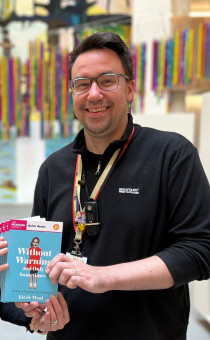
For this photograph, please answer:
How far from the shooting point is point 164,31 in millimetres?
3451

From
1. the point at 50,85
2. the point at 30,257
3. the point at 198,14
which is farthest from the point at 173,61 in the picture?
the point at 30,257

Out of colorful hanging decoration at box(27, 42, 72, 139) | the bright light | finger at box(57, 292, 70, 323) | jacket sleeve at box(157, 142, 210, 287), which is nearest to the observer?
jacket sleeve at box(157, 142, 210, 287)

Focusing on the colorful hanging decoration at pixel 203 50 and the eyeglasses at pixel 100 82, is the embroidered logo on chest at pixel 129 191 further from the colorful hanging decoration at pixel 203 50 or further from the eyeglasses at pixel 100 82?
the colorful hanging decoration at pixel 203 50

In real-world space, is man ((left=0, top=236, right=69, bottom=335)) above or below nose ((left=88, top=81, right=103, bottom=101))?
below

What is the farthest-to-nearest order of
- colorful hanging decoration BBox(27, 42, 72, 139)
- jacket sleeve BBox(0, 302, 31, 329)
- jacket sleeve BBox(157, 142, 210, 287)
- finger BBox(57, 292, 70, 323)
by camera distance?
colorful hanging decoration BBox(27, 42, 72, 139)
jacket sleeve BBox(0, 302, 31, 329)
finger BBox(57, 292, 70, 323)
jacket sleeve BBox(157, 142, 210, 287)

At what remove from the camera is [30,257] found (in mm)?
1095

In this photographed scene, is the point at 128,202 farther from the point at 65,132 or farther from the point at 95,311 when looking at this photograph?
the point at 65,132

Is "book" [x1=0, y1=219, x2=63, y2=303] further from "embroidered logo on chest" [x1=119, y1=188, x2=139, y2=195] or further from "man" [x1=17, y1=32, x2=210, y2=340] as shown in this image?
"embroidered logo on chest" [x1=119, y1=188, x2=139, y2=195]

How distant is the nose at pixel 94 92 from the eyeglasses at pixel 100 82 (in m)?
0.01

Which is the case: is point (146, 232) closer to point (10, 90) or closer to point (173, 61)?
point (173, 61)

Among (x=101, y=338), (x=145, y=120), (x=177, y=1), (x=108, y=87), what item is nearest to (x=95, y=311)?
(x=101, y=338)

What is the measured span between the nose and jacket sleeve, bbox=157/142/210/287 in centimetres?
34

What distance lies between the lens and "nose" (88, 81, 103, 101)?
121cm

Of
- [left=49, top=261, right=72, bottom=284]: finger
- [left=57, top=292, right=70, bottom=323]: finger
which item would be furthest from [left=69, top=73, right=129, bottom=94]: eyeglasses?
[left=57, top=292, right=70, bottom=323]: finger
